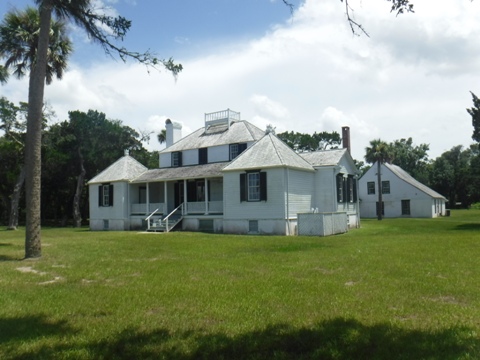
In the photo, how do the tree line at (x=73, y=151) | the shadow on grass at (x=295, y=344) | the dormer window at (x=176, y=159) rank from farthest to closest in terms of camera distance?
1. the tree line at (x=73, y=151)
2. the dormer window at (x=176, y=159)
3. the shadow on grass at (x=295, y=344)

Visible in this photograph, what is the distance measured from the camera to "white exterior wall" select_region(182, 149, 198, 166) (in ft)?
114

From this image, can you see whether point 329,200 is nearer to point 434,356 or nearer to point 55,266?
point 55,266

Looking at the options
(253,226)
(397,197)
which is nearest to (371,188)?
(397,197)

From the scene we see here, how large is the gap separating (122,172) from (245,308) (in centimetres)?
3026

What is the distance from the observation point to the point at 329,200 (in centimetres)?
2950

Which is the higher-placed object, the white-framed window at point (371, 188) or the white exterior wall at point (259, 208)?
the white-framed window at point (371, 188)

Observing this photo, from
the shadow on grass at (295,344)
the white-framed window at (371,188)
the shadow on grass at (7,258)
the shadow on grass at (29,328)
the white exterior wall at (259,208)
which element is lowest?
the shadow on grass at (295,344)

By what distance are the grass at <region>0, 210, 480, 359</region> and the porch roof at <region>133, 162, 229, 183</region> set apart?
53.6 ft

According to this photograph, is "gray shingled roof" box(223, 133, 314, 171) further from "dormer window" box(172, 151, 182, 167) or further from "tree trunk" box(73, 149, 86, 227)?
"tree trunk" box(73, 149, 86, 227)

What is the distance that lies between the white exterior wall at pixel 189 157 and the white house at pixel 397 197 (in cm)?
2740

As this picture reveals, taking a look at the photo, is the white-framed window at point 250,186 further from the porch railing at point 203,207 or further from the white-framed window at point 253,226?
the porch railing at point 203,207

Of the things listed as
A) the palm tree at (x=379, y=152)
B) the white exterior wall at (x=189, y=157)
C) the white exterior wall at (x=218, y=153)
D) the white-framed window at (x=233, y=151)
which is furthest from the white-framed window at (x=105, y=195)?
the palm tree at (x=379, y=152)

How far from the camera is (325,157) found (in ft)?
101

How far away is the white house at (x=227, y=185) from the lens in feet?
88.6
